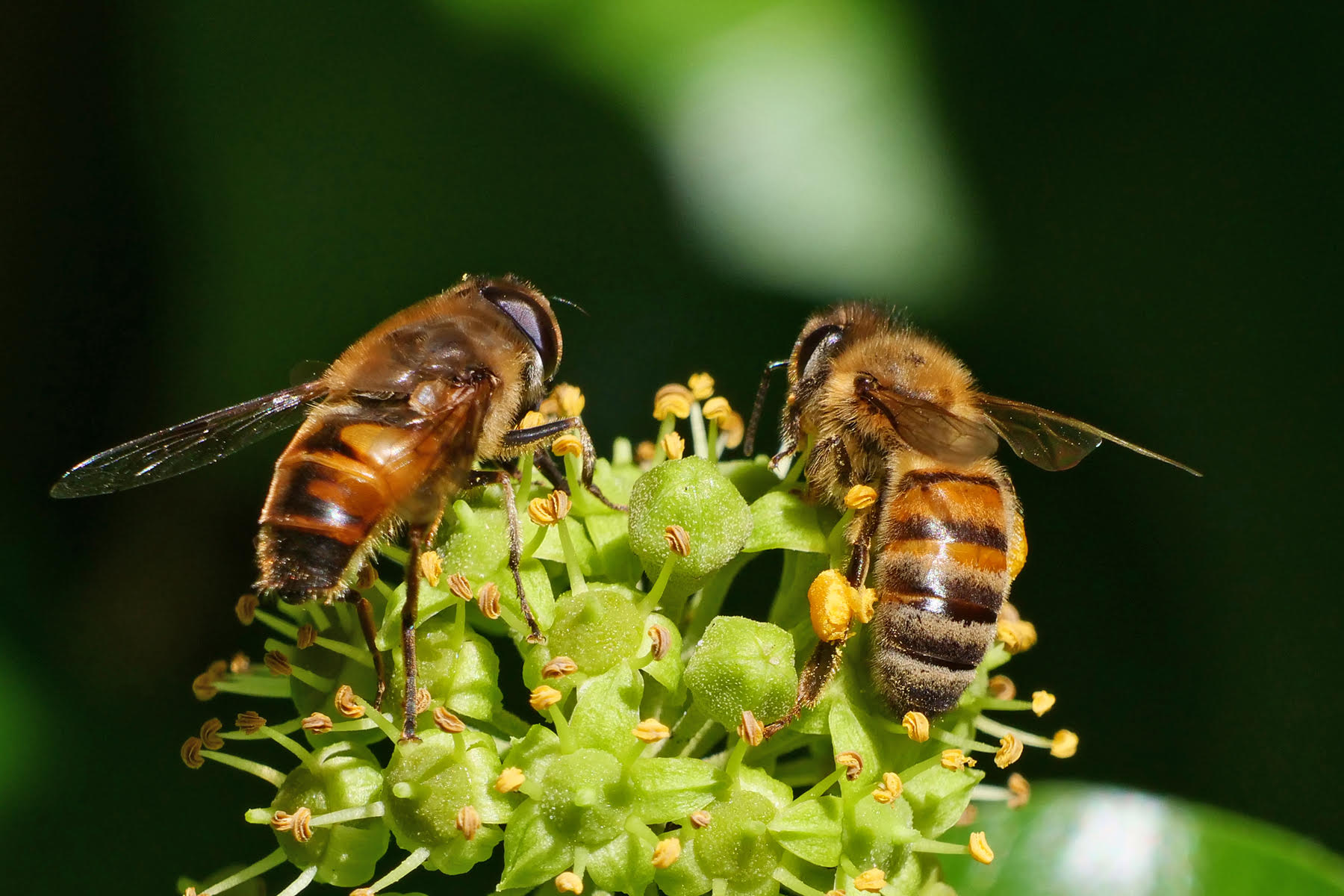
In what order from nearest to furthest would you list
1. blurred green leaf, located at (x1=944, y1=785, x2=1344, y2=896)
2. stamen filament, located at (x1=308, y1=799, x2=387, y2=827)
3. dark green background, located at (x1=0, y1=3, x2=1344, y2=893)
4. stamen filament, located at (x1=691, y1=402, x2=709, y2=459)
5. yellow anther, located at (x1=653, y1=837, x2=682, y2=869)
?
1. yellow anther, located at (x1=653, y1=837, x2=682, y2=869)
2. stamen filament, located at (x1=308, y1=799, x2=387, y2=827)
3. stamen filament, located at (x1=691, y1=402, x2=709, y2=459)
4. blurred green leaf, located at (x1=944, y1=785, x2=1344, y2=896)
5. dark green background, located at (x1=0, y1=3, x2=1344, y2=893)

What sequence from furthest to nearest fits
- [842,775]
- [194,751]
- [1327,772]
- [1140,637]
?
1. [1140,637]
2. [1327,772]
3. [194,751]
4. [842,775]

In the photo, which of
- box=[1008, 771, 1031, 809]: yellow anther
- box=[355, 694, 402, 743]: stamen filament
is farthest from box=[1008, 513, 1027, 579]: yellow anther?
box=[355, 694, 402, 743]: stamen filament

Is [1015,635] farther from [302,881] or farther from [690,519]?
[302,881]

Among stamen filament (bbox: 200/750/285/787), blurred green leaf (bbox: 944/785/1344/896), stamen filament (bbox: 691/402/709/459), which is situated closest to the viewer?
stamen filament (bbox: 200/750/285/787)

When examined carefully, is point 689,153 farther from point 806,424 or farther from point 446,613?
point 446,613

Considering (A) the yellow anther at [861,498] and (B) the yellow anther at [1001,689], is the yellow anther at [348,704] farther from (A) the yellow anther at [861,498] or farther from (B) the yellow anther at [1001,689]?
(B) the yellow anther at [1001,689]

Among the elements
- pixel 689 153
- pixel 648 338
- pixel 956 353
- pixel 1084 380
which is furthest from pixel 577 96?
pixel 1084 380

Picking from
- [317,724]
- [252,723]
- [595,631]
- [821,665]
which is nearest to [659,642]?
[595,631]

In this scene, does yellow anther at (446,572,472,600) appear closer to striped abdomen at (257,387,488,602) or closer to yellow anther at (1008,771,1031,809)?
striped abdomen at (257,387,488,602)
